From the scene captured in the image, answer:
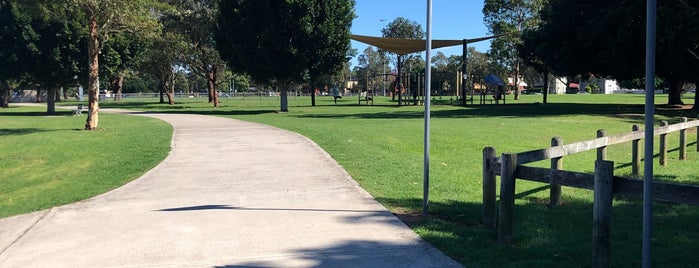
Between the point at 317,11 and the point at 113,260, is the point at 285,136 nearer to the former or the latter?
the point at 113,260

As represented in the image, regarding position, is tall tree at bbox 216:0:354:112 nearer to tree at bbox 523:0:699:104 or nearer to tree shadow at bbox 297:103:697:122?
tree shadow at bbox 297:103:697:122

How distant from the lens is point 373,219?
6.28 m

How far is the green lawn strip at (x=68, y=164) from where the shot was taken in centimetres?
912

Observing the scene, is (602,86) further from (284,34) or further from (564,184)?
(564,184)

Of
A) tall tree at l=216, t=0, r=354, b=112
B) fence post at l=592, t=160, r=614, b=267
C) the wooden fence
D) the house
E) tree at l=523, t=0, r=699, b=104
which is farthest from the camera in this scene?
the house

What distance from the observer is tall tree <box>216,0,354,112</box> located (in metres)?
31.6

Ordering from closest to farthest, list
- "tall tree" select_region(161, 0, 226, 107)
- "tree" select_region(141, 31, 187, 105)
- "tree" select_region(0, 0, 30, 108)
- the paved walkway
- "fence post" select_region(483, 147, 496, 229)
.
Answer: the paved walkway → "fence post" select_region(483, 147, 496, 229) → "tree" select_region(0, 0, 30, 108) → "tree" select_region(141, 31, 187, 105) → "tall tree" select_region(161, 0, 226, 107)

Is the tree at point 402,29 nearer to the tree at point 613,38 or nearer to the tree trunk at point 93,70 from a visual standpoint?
the tree at point 613,38

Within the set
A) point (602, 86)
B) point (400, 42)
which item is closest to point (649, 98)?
A: point (400, 42)

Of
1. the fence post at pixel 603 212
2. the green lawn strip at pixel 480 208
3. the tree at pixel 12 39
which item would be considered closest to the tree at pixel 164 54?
the tree at pixel 12 39

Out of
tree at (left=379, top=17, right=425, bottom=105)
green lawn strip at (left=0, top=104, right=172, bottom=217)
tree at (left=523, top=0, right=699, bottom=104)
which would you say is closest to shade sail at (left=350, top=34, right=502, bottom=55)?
tree at (left=523, top=0, right=699, bottom=104)

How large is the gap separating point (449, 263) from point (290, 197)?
10.9ft

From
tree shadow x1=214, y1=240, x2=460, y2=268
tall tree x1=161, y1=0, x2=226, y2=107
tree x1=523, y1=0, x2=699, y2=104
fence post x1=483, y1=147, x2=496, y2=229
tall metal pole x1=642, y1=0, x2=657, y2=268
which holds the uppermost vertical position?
tall tree x1=161, y1=0, x2=226, y2=107

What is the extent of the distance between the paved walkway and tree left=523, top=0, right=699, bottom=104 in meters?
18.1
